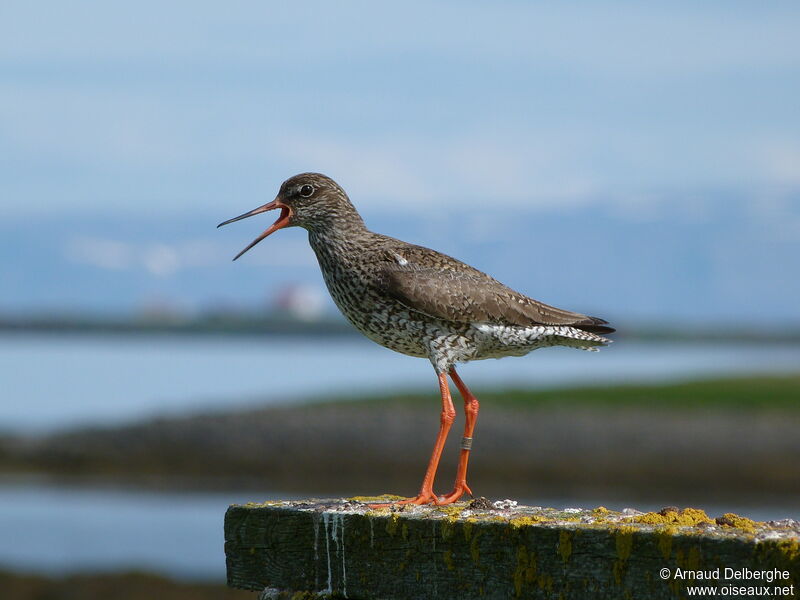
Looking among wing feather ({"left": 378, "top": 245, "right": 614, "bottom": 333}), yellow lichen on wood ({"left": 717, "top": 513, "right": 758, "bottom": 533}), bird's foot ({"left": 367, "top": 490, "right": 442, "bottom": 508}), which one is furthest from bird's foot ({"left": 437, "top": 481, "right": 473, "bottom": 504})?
yellow lichen on wood ({"left": 717, "top": 513, "right": 758, "bottom": 533})

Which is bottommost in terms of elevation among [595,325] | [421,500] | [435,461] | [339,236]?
[421,500]

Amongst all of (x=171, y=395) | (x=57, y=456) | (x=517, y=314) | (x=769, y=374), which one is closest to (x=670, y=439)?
(x=769, y=374)

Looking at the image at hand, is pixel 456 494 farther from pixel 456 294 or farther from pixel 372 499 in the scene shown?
pixel 456 294

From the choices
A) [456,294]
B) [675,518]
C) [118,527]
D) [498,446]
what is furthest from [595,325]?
[498,446]

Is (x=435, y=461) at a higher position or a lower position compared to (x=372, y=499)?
higher

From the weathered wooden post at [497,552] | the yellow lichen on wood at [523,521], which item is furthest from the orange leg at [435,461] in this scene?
the yellow lichen on wood at [523,521]

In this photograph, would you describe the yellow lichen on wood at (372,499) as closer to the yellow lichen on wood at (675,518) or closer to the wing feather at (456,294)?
the wing feather at (456,294)

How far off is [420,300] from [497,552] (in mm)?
3041

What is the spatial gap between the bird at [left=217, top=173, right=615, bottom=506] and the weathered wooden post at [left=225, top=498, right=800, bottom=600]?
6.13 feet

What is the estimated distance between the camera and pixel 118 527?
35750 millimetres

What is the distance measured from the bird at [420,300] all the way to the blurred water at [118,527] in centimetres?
1858

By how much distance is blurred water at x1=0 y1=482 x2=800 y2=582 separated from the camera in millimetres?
29094

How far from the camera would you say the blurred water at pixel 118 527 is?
29.1 meters

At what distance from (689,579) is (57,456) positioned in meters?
45.6
